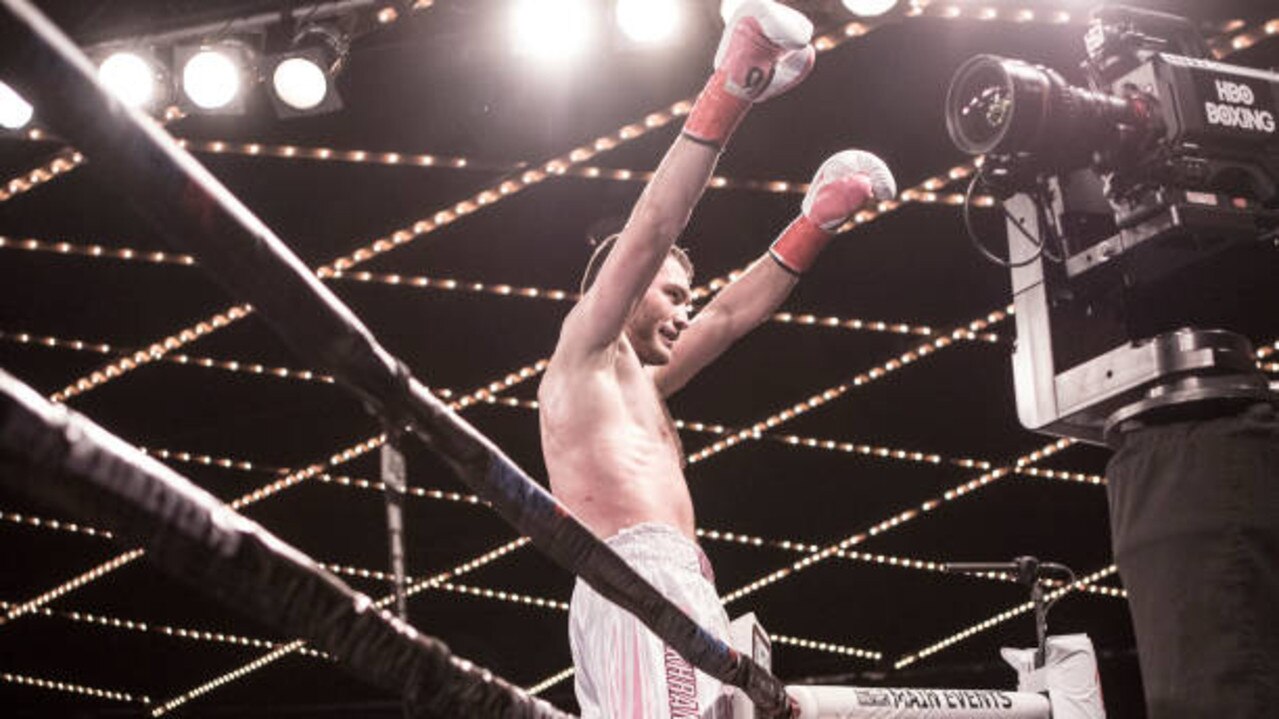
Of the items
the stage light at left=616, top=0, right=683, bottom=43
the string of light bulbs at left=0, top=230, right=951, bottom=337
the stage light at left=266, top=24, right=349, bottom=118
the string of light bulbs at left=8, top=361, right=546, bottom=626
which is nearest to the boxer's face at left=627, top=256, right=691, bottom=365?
the stage light at left=616, top=0, right=683, bottom=43

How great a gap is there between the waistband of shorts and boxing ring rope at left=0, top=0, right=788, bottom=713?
2.65ft

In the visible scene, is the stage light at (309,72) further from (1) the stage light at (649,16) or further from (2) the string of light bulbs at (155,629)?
(2) the string of light bulbs at (155,629)

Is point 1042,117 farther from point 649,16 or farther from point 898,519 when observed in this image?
point 898,519

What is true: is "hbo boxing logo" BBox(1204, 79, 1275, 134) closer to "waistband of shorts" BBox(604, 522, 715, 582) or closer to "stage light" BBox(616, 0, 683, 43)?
"waistband of shorts" BBox(604, 522, 715, 582)

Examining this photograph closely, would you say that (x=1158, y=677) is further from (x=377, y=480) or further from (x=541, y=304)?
(x=377, y=480)

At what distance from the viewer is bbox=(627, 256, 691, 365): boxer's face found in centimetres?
279

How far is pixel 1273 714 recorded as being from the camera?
1544mm

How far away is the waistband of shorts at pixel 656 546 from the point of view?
90.5 inches

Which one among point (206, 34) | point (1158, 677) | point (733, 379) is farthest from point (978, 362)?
point (1158, 677)

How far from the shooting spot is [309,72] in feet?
13.6

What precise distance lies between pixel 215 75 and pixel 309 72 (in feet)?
0.92

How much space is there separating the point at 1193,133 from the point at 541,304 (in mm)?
3241

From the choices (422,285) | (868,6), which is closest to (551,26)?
(868,6)

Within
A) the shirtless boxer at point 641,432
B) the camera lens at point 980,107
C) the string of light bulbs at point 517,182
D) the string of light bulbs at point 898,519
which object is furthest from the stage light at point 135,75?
the string of light bulbs at point 898,519
